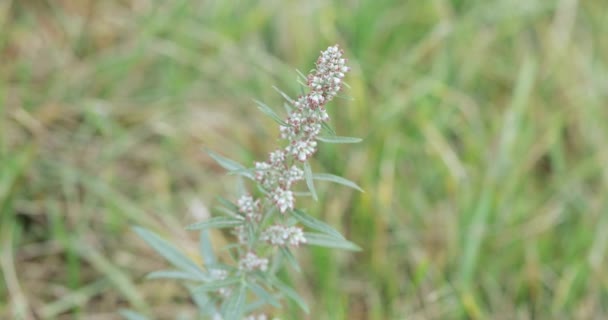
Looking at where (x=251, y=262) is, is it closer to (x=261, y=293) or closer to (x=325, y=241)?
(x=261, y=293)

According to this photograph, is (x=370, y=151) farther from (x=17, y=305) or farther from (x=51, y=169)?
(x=17, y=305)

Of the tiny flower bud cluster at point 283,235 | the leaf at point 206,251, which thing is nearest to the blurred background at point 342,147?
A: the leaf at point 206,251

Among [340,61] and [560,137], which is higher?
[560,137]

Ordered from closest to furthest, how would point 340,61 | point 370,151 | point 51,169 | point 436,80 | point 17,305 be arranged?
1. point 340,61
2. point 17,305
3. point 51,169
4. point 370,151
5. point 436,80

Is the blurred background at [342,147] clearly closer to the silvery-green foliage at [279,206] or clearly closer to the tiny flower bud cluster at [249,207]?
the silvery-green foliage at [279,206]

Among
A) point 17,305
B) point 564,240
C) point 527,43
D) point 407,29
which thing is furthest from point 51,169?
point 527,43

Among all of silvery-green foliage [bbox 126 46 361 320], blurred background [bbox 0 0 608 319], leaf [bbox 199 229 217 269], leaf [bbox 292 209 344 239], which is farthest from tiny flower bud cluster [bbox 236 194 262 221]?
blurred background [bbox 0 0 608 319]

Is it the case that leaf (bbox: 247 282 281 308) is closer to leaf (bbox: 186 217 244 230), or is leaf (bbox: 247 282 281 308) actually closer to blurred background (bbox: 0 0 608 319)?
leaf (bbox: 186 217 244 230)

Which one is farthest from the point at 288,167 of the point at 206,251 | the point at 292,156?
the point at 206,251
